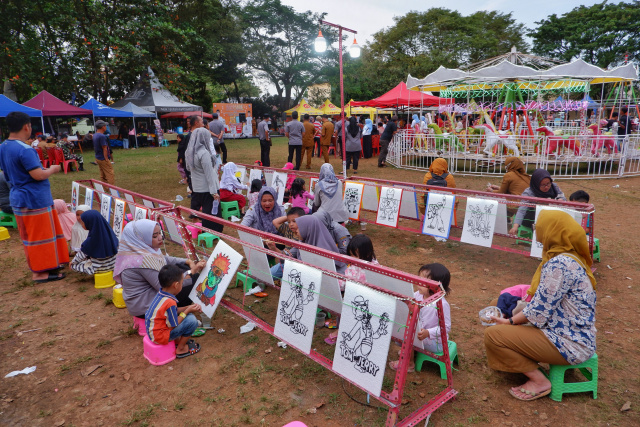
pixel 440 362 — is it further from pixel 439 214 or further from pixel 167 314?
pixel 439 214

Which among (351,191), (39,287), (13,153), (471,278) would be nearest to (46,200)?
(13,153)

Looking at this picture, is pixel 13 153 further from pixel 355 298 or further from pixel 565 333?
pixel 565 333

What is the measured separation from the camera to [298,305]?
3.13m

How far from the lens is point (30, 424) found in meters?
2.97

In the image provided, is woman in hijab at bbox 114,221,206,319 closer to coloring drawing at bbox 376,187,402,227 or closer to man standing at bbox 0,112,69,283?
man standing at bbox 0,112,69,283

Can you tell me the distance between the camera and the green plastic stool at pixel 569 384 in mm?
2936

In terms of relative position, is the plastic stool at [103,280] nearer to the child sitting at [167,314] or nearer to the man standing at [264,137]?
the child sitting at [167,314]

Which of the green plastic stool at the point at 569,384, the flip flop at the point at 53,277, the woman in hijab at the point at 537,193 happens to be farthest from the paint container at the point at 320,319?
the flip flop at the point at 53,277

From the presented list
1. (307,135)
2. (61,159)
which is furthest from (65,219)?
(61,159)

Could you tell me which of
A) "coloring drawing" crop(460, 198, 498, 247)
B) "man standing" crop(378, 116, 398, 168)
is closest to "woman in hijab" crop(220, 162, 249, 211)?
"coloring drawing" crop(460, 198, 498, 247)

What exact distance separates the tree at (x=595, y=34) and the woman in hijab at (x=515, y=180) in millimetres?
37798

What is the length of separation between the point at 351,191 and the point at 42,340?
199 inches

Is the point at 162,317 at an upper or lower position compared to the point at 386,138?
lower

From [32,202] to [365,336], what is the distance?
16.6 ft
